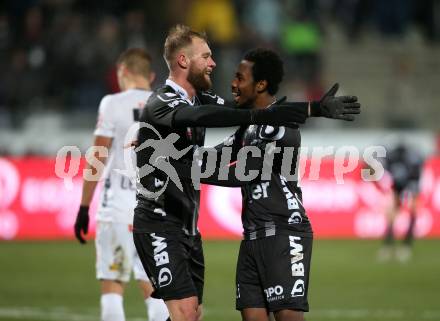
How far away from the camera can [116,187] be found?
29.3 ft

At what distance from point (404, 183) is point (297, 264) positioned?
11.3m

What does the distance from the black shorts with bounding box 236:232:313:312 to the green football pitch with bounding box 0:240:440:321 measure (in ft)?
12.4

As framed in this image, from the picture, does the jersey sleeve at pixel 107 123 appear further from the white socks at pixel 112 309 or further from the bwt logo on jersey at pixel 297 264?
the bwt logo on jersey at pixel 297 264

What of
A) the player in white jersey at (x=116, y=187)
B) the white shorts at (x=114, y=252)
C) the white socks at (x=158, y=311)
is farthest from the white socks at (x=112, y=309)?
the white socks at (x=158, y=311)

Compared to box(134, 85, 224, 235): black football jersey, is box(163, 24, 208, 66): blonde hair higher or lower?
higher

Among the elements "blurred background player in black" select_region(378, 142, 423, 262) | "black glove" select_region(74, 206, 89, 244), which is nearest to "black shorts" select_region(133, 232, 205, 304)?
"black glove" select_region(74, 206, 89, 244)

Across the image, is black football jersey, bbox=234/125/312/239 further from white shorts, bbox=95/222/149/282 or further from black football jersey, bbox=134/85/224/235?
white shorts, bbox=95/222/149/282

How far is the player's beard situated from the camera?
695cm

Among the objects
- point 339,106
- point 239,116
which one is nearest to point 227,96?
point 239,116

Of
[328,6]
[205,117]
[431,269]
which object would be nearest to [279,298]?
[205,117]

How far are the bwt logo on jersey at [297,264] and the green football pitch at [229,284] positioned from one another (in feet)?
12.8

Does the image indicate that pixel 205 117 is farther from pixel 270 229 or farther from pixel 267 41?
pixel 267 41

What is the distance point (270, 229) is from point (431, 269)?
9.01 metres

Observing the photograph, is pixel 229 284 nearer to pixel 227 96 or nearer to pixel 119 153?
pixel 119 153
